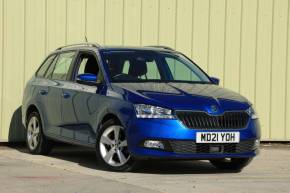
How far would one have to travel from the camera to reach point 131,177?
997 centimetres

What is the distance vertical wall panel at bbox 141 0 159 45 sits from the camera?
14.9 metres

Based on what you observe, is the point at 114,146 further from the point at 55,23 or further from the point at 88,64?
the point at 55,23

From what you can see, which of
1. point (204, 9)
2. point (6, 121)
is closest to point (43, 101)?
point (6, 121)

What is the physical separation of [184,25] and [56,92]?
379 centimetres

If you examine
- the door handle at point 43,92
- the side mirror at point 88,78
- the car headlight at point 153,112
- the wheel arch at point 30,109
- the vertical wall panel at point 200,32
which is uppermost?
the vertical wall panel at point 200,32

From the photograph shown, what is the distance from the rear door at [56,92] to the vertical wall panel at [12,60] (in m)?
1.65

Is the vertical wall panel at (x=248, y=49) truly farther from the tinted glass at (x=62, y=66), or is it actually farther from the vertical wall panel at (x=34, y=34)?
the tinted glass at (x=62, y=66)

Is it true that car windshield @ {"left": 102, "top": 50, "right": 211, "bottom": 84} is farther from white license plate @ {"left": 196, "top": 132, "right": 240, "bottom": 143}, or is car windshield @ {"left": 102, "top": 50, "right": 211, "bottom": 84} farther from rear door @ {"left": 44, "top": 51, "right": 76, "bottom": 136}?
white license plate @ {"left": 196, "top": 132, "right": 240, "bottom": 143}

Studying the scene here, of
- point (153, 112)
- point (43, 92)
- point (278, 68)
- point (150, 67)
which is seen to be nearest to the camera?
point (153, 112)

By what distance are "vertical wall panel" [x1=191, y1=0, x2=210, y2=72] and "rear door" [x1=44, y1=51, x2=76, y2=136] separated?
11.0 feet

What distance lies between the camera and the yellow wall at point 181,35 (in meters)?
14.1

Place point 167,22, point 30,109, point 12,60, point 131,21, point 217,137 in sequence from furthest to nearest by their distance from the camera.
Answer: point 167,22 → point 131,21 → point 12,60 → point 30,109 → point 217,137

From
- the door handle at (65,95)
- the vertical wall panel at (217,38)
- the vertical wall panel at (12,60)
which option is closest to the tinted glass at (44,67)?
the vertical wall panel at (12,60)

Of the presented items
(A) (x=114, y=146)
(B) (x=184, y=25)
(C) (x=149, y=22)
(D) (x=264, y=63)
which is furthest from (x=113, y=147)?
(D) (x=264, y=63)
